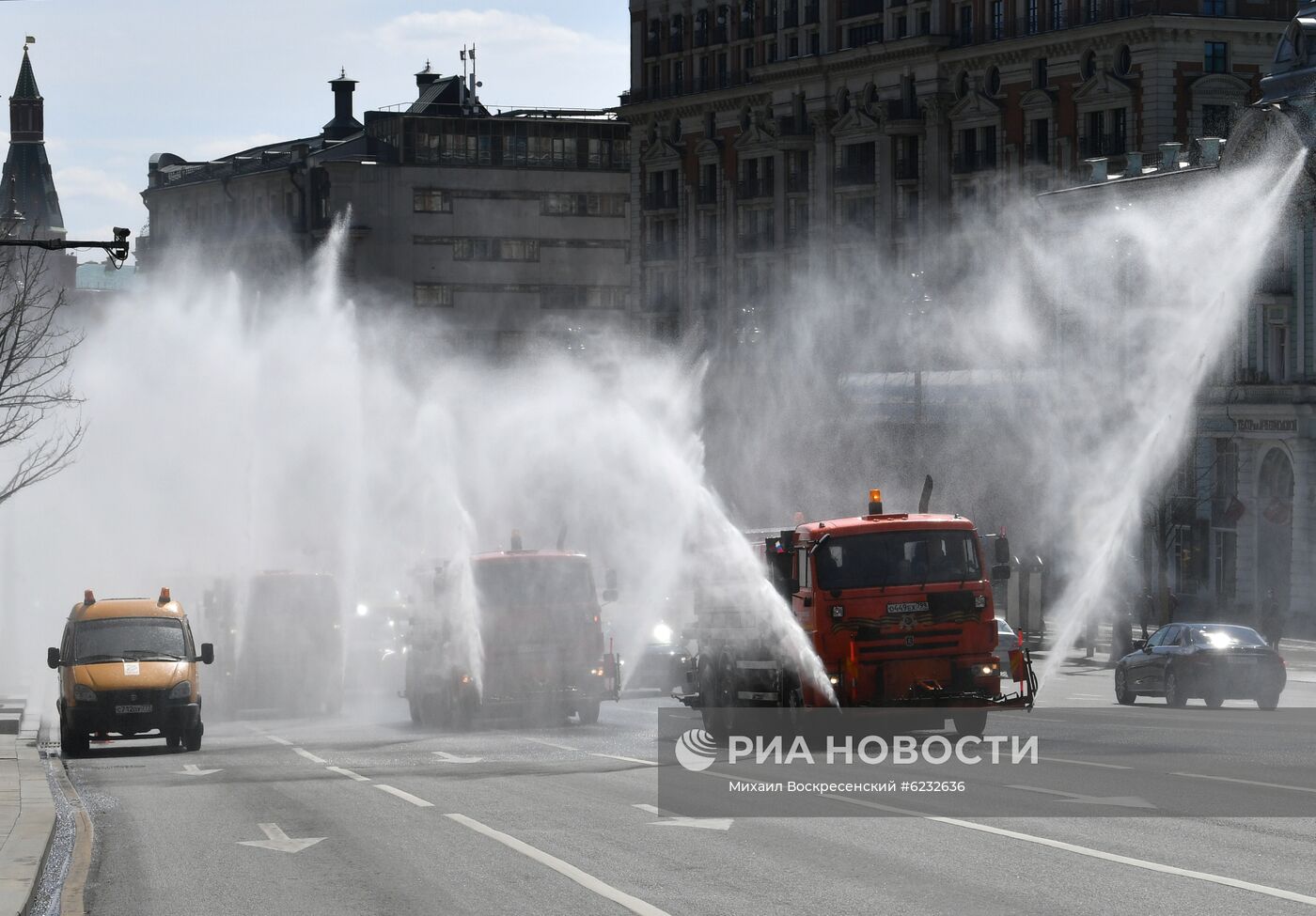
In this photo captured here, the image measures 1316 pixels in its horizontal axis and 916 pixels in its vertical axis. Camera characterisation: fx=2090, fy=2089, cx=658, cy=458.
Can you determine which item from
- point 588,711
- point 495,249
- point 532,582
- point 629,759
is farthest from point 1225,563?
point 495,249

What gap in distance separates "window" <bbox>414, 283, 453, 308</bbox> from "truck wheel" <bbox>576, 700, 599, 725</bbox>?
302 feet

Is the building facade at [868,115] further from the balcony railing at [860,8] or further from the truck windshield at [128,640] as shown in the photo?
the truck windshield at [128,640]

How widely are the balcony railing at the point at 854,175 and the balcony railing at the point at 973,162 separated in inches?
241

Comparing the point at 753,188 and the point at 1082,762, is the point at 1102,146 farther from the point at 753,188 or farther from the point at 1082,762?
the point at 1082,762

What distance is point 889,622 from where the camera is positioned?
81.9 ft

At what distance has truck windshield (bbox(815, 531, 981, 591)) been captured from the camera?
25.4 metres

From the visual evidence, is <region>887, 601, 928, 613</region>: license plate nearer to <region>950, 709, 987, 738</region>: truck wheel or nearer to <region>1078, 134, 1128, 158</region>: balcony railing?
<region>950, 709, 987, 738</region>: truck wheel

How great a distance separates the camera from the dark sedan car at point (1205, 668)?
117 ft

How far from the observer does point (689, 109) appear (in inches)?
4262

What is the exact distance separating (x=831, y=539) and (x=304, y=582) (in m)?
19.2

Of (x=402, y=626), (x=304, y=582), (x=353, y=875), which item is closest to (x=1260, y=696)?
(x=304, y=582)

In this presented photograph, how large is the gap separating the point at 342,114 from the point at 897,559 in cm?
12654

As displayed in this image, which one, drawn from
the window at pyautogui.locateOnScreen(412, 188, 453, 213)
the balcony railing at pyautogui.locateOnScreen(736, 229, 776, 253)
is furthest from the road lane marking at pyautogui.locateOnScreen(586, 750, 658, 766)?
the window at pyautogui.locateOnScreen(412, 188, 453, 213)

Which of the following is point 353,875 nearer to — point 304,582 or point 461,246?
point 304,582
